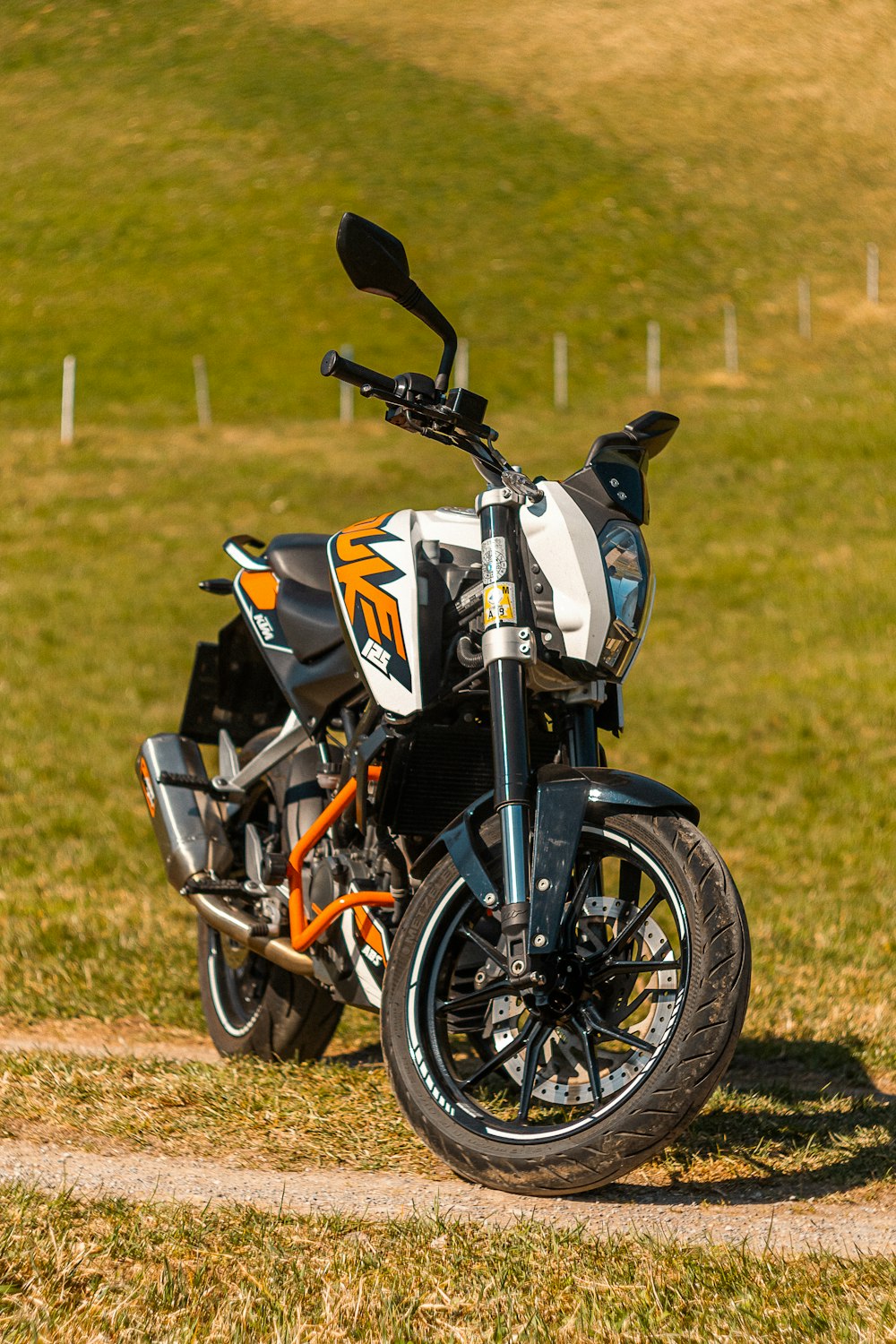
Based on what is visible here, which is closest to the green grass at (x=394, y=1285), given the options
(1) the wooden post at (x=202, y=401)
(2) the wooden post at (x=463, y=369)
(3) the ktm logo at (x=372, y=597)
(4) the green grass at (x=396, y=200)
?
(3) the ktm logo at (x=372, y=597)

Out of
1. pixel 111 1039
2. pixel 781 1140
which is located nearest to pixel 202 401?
pixel 111 1039

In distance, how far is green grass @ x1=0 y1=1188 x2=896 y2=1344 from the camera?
8.63ft

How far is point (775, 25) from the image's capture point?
4803cm

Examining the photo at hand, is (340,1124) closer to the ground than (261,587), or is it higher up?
closer to the ground

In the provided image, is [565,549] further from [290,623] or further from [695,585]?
[695,585]

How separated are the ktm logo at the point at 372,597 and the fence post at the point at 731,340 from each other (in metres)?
25.0

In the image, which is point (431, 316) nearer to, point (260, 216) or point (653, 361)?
point (653, 361)

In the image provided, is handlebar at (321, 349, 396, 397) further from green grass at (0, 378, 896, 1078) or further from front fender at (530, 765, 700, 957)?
green grass at (0, 378, 896, 1078)

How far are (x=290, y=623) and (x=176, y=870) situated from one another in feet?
3.21

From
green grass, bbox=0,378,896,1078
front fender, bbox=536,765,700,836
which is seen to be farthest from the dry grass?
front fender, bbox=536,765,700,836

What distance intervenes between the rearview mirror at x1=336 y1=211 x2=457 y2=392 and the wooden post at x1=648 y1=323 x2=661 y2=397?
906 inches

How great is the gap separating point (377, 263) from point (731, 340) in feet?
91.2

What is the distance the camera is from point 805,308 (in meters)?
32.2

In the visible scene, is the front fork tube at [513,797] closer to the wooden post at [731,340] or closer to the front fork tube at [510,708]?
the front fork tube at [510,708]
